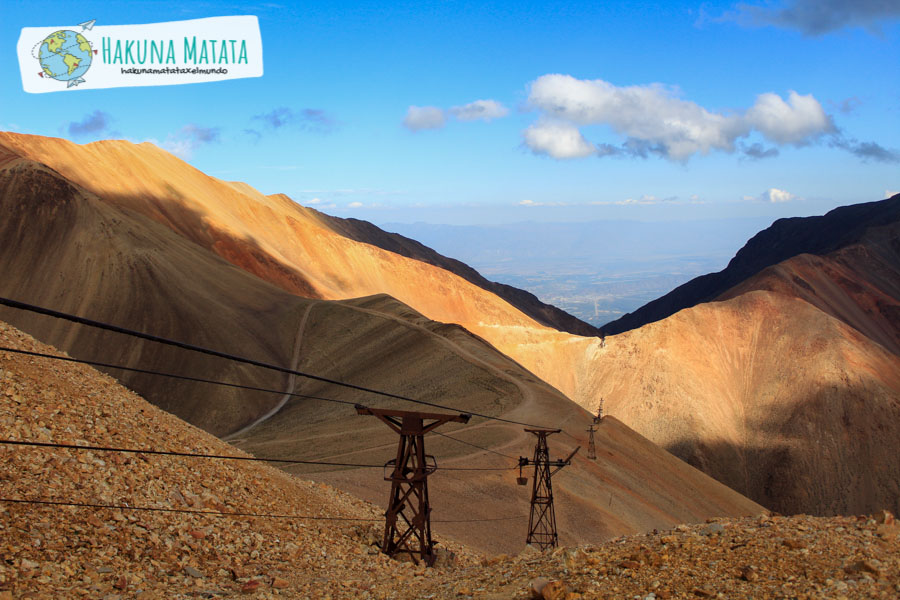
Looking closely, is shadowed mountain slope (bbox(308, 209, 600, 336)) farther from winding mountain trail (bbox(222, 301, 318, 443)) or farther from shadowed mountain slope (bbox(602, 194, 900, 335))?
winding mountain trail (bbox(222, 301, 318, 443))

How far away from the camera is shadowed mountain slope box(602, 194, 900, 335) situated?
151750 mm

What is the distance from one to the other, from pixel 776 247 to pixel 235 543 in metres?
173

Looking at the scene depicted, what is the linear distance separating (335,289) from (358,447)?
71.5 m

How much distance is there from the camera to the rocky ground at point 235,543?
427 inches

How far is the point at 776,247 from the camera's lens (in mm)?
169375

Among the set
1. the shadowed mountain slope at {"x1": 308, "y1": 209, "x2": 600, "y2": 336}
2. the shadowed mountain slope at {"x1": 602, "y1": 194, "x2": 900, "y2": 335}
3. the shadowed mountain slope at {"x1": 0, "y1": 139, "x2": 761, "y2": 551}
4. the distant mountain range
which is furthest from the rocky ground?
the shadowed mountain slope at {"x1": 602, "y1": 194, "x2": 900, "y2": 335}

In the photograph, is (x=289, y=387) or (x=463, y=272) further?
(x=463, y=272)

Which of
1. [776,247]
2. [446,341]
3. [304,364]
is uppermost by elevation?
[776,247]

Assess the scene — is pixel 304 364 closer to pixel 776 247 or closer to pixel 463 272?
pixel 463 272

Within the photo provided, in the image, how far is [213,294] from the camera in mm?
78562

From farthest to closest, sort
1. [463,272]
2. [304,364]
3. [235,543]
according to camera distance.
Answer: [463,272] < [304,364] < [235,543]

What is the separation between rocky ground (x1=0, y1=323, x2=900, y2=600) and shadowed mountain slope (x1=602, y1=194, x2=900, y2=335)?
14194cm

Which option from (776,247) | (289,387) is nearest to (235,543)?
(289,387)

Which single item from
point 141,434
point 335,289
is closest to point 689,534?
point 141,434
